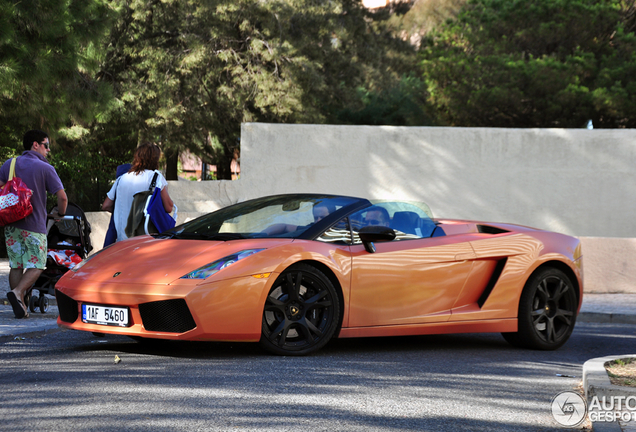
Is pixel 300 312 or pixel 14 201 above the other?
pixel 14 201

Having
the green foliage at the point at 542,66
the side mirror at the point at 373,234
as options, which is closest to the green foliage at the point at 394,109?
the green foliage at the point at 542,66

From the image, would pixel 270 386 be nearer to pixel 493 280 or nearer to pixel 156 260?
pixel 156 260

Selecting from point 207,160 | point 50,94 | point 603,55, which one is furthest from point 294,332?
point 603,55

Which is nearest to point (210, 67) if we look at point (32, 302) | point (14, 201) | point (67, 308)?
point (32, 302)

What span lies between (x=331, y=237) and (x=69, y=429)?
2839 mm

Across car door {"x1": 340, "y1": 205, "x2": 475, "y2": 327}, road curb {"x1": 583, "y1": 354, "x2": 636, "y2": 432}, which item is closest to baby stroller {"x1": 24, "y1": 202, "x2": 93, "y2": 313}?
car door {"x1": 340, "y1": 205, "x2": 475, "y2": 327}

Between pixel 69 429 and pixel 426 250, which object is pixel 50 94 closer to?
pixel 426 250

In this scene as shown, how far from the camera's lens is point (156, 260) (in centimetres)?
585

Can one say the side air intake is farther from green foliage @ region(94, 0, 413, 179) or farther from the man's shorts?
green foliage @ region(94, 0, 413, 179)

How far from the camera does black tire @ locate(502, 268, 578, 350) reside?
7027 millimetres

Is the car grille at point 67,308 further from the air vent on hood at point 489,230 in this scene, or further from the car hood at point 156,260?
the air vent on hood at point 489,230

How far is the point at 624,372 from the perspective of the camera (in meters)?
5.54

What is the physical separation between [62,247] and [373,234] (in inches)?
153

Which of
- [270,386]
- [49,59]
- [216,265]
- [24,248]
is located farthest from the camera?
[49,59]
